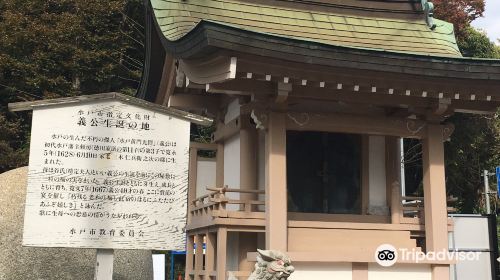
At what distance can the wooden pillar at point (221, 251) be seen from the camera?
8.01 metres

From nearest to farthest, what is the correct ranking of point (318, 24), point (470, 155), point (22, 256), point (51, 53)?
point (22, 256) < point (318, 24) < point (51, 53) < point (470, 155)

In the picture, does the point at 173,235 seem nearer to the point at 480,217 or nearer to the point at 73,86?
the point at 480,217

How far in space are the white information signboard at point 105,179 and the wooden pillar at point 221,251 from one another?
336cm

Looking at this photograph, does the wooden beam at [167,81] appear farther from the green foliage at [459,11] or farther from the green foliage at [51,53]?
the green foliage at [459,11]

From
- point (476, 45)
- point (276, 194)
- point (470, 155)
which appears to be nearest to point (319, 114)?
point (276, 194)

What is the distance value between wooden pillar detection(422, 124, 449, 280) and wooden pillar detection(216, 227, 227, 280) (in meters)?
3.23

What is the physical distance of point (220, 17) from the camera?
886cm

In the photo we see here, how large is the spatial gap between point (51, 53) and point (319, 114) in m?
14.6

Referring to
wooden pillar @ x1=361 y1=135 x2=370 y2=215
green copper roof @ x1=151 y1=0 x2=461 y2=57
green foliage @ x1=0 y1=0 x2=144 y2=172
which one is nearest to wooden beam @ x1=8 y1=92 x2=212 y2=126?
green copper roof @ x1=151 y1=0 x2=461 y2=57

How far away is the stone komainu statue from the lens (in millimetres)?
5922

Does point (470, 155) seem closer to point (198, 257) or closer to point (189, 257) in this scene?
point (189, 257)

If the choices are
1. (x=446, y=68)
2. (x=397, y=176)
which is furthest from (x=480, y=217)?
(x=446, y=68)

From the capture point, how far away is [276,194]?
7695 mm

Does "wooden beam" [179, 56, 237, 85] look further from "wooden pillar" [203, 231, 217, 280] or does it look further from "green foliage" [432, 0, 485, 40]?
"green foliage" [432, 0, 485, 40]
